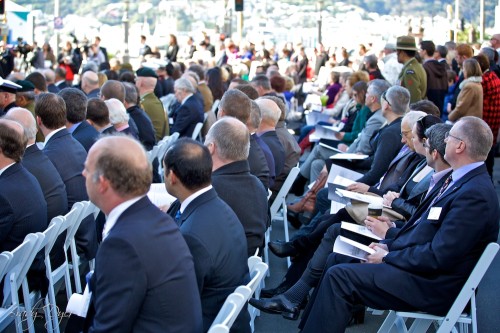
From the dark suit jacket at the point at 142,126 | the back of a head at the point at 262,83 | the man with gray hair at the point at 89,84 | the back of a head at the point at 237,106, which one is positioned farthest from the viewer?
the man with gray hair at the point at 89,84

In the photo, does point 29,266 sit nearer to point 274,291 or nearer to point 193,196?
point 193,196

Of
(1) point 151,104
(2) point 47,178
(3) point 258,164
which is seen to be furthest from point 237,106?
(1) point 151,104

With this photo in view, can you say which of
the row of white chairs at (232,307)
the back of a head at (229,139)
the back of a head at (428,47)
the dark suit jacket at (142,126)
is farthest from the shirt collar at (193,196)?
the back of a head at (428,47)

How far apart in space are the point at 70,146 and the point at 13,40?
26217mm

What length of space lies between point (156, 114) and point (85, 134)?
3388 mm

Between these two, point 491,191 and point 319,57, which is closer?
point 491,191

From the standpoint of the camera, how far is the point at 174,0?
61406 millimetres

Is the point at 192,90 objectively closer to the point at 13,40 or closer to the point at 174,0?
the point at 13,40

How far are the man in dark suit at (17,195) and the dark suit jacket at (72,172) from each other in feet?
3.01

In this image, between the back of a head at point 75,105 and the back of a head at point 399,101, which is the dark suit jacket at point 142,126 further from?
the back of a head at point 399,101

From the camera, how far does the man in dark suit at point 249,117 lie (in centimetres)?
612

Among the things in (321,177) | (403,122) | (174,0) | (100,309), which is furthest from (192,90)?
(174,0)

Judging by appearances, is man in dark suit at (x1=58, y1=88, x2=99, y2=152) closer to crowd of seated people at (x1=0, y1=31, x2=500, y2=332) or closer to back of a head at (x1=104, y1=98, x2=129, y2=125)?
crowd of seated people at (x1=0, y1=31, x2=500, y2=332)

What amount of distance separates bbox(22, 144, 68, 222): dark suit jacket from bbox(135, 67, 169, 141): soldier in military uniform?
180 inches
